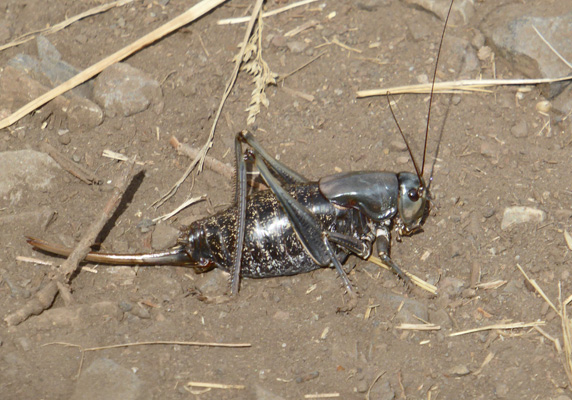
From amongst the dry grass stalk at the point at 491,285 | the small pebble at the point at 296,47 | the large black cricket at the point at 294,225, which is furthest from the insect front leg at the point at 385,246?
the small pebble at the point at 296,47

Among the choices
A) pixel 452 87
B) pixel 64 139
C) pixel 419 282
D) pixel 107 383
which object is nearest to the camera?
pixel 107 383

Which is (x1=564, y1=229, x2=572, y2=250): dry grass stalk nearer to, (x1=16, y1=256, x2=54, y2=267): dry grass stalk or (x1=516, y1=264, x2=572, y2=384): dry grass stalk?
(x1=516, y1=264, x2=572, y2=384): dry grass stalk

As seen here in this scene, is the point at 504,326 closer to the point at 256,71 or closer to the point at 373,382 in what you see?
the point at 373,382

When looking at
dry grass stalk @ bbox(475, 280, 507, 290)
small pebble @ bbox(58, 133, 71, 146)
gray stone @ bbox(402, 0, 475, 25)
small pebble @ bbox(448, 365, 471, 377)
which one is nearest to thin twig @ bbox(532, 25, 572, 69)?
gray stone @ bbox(402, 0, 475, 25)

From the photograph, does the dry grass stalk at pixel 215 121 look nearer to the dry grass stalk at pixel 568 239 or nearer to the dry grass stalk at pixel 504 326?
the dry grass stalk at pixel 504 326

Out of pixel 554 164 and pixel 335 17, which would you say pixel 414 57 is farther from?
pixel 554 164

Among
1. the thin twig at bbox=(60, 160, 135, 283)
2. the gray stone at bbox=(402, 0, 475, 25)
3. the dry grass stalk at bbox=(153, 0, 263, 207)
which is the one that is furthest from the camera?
the gray stone at bbox=(402, 0, 475, 25)

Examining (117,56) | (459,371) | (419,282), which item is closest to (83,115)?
(117,56)
